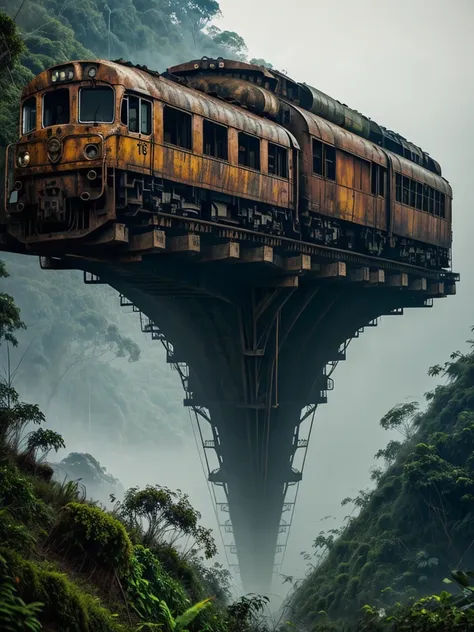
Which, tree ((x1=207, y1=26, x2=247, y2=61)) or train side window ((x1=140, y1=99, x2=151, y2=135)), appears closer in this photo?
train side window ((x1=140, y1=99, x2=151, y2=135))

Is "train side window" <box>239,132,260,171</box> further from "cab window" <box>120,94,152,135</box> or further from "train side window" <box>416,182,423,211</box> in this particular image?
"train side window" <box>416,182,423,211</box>

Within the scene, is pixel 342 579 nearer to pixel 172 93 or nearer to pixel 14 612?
pixel 172 93

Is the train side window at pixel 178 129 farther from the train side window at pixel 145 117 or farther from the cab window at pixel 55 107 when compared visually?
the cab window at pixel 55 107

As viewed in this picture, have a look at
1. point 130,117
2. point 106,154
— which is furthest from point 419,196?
point 106,154

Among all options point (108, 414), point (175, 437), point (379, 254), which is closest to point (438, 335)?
point (175, 437)

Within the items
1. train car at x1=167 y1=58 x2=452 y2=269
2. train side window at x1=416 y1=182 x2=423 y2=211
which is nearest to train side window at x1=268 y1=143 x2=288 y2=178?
train car at x1=167 y1=58 x2=452 y2=269

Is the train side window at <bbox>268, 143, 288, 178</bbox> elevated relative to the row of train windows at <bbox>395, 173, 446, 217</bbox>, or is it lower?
lower

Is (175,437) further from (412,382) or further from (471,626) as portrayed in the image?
(471,626)

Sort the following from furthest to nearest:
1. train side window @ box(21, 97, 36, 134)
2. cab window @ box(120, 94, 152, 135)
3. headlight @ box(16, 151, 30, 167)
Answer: train side window @ box(21, 97, 36, 134) → headlight @ box(16, 151, 30, 167) → cab window @ box(120, 94, 152, 135)
